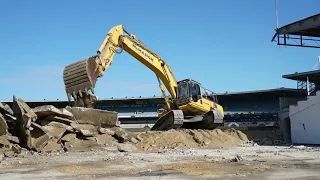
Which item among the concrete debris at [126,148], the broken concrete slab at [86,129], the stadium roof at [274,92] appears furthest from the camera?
the stadium roof at [274,92]

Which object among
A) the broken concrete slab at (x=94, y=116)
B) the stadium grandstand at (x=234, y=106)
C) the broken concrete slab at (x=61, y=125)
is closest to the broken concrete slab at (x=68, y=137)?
the broken concrete slab at (x=61, y=125)

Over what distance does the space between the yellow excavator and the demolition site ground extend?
117 cm

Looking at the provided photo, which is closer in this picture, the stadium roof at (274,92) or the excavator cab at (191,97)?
the excavator cab at (191,97)

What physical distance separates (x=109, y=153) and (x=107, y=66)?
20.7 ft

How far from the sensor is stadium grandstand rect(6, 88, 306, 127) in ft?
226

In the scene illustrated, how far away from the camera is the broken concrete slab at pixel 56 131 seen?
18391 millimetres

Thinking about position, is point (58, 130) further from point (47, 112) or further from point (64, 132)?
point (47, 112)

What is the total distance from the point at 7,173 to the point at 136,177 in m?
3.99

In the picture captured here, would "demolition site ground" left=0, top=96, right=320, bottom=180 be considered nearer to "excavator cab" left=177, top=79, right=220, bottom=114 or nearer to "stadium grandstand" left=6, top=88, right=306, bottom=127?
"excavator cab" left=177, top=79, right=220, bottom=114

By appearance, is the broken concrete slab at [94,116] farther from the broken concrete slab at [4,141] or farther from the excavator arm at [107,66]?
the broken concrete slab at [4,141]

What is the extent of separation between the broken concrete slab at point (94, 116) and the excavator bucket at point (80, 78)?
826 millimetres

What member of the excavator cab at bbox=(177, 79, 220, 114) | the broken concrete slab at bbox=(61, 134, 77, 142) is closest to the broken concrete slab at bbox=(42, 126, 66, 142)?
the broken concrete slab at bbox=(61, 134, 77, 142)

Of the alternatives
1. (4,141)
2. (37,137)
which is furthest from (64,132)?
(4,141)

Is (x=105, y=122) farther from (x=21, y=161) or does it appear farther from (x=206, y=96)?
(x=206, y=96)
